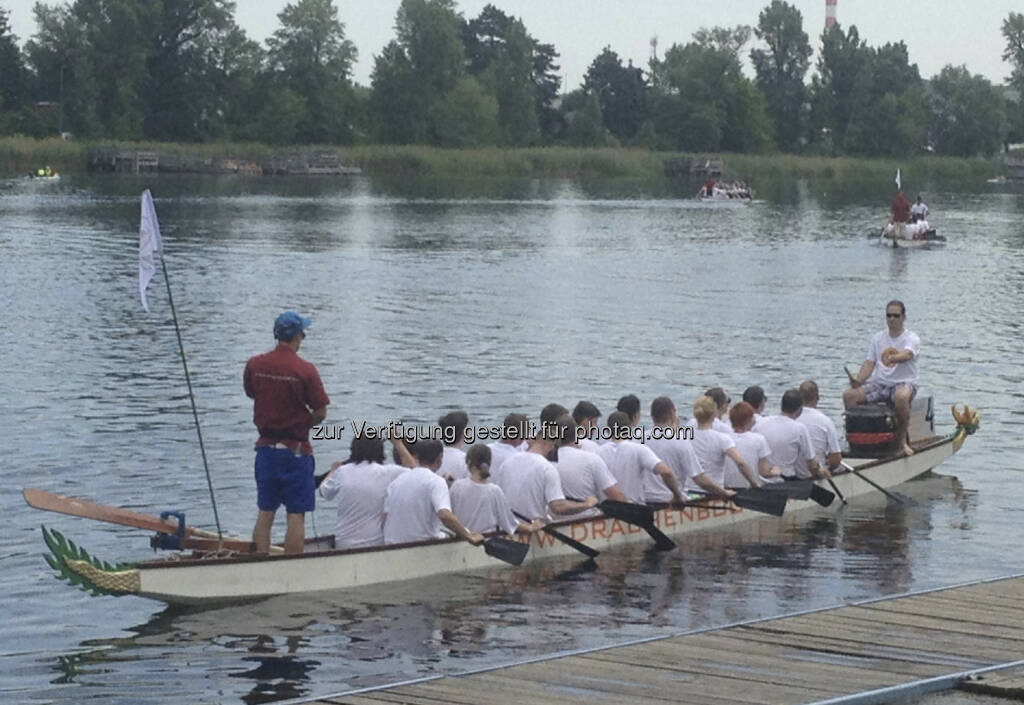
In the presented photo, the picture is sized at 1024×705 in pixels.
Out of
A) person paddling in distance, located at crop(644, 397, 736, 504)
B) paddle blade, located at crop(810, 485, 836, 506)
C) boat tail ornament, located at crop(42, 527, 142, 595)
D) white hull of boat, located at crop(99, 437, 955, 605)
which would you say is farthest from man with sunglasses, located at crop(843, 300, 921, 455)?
boat tail ornament, located at crop(42, 527, 142, 595)

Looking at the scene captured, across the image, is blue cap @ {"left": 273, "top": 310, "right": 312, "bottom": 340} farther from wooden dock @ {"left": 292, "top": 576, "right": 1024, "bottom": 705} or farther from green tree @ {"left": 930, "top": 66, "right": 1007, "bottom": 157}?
green tree @ {"left": 930, "top": 66, "right": 1007, "bottom": 157}

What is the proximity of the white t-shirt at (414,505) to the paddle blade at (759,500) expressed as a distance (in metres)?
4.06

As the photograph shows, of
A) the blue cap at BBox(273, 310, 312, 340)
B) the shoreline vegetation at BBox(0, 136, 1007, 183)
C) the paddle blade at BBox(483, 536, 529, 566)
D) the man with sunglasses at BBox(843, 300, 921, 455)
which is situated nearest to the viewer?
the blue cap at BBox(273, 310, 312, 340)

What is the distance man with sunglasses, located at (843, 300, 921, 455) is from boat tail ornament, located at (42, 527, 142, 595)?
10815 mm

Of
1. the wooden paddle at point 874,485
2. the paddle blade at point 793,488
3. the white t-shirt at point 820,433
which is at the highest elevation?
the white t-shirt at point 820,433

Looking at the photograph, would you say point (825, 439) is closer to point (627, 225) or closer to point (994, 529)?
point (994, 529)

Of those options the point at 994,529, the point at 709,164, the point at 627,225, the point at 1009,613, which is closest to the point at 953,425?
the point at 994,529

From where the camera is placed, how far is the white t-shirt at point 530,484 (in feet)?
57.3

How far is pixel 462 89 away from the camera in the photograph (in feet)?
473

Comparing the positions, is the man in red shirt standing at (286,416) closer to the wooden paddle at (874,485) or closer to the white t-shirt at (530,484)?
the white t-shirt at (530,484)

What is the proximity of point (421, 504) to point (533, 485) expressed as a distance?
4.96ft

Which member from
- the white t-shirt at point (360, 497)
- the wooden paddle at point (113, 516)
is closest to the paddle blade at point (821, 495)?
the white t-shirt at point (360, 497)

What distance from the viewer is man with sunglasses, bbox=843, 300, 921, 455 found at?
22469mm

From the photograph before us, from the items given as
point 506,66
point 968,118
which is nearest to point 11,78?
point 506,66
